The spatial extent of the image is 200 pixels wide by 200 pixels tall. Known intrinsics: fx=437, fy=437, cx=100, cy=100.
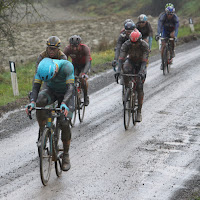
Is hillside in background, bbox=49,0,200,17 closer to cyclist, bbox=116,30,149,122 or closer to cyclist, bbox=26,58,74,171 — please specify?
cyclist, bbox=116,30,149,122

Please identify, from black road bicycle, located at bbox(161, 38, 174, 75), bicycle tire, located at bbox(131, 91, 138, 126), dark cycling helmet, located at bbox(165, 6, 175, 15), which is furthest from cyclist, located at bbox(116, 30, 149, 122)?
dark cycling helmet, located at bbox(165, 6, 175, 15)

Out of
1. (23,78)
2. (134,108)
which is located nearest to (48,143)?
(134,108)

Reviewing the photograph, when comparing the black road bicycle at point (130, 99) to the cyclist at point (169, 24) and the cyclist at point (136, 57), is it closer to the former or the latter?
the cyclist at point (136, 57)

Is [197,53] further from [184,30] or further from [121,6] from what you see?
[121,6]

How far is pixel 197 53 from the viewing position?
1953 cm

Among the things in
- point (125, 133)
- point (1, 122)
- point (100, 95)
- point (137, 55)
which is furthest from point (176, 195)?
point (100, 95)

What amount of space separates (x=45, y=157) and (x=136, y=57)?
445cm

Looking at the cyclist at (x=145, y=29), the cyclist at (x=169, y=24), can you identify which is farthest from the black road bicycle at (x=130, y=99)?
the cyclist at (x=169, y=24)

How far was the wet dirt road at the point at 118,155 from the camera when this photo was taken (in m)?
6.45

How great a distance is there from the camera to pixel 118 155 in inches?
316

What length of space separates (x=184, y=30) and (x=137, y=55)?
58.7 ft

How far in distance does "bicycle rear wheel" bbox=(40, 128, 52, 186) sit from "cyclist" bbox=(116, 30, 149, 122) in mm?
3786

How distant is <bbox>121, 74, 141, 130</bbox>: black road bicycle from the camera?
9664mm

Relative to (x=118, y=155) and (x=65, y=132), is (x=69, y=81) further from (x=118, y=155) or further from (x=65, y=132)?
(x=118, y=155)
